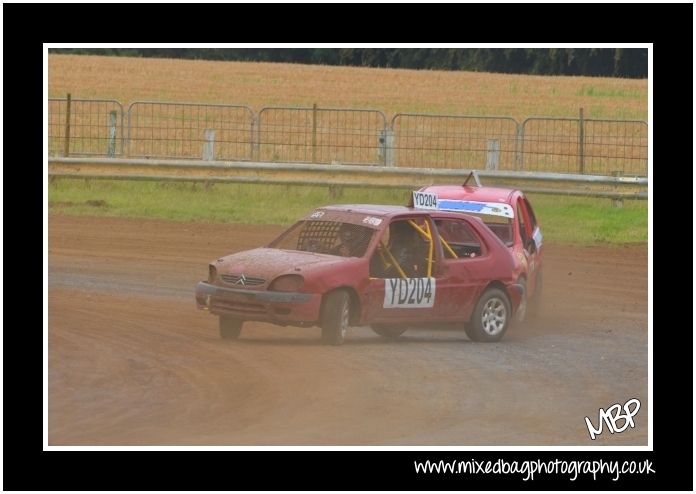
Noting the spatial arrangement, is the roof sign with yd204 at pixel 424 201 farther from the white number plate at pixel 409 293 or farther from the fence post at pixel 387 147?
the fence post at pixel 387 147

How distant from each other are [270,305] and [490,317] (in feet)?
8.84

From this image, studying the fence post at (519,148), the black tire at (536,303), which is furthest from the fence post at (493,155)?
the black tire at (536,303)

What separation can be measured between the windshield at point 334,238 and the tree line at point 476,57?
1932 inches

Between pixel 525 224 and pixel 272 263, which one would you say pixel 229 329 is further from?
pixel 525 224

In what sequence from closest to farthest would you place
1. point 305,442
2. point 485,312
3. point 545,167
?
point 305,442 → point 485,312 → point 545,167

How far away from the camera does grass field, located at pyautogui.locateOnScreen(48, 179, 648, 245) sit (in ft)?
75.6

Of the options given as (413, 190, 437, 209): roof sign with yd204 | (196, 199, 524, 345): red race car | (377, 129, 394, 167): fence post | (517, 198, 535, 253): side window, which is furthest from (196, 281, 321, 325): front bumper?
(377, 129, 394, 167): fence post

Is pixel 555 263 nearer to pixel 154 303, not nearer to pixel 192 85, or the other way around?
pixel 154 303

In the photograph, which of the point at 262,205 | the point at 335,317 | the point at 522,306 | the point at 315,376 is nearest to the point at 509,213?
the point at 522,306

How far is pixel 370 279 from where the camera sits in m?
12.8

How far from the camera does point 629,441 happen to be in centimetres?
963

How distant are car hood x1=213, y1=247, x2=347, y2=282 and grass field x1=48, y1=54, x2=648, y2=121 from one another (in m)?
27.3

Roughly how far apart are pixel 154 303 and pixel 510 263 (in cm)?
401

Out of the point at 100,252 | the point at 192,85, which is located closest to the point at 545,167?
the point at 100,252
